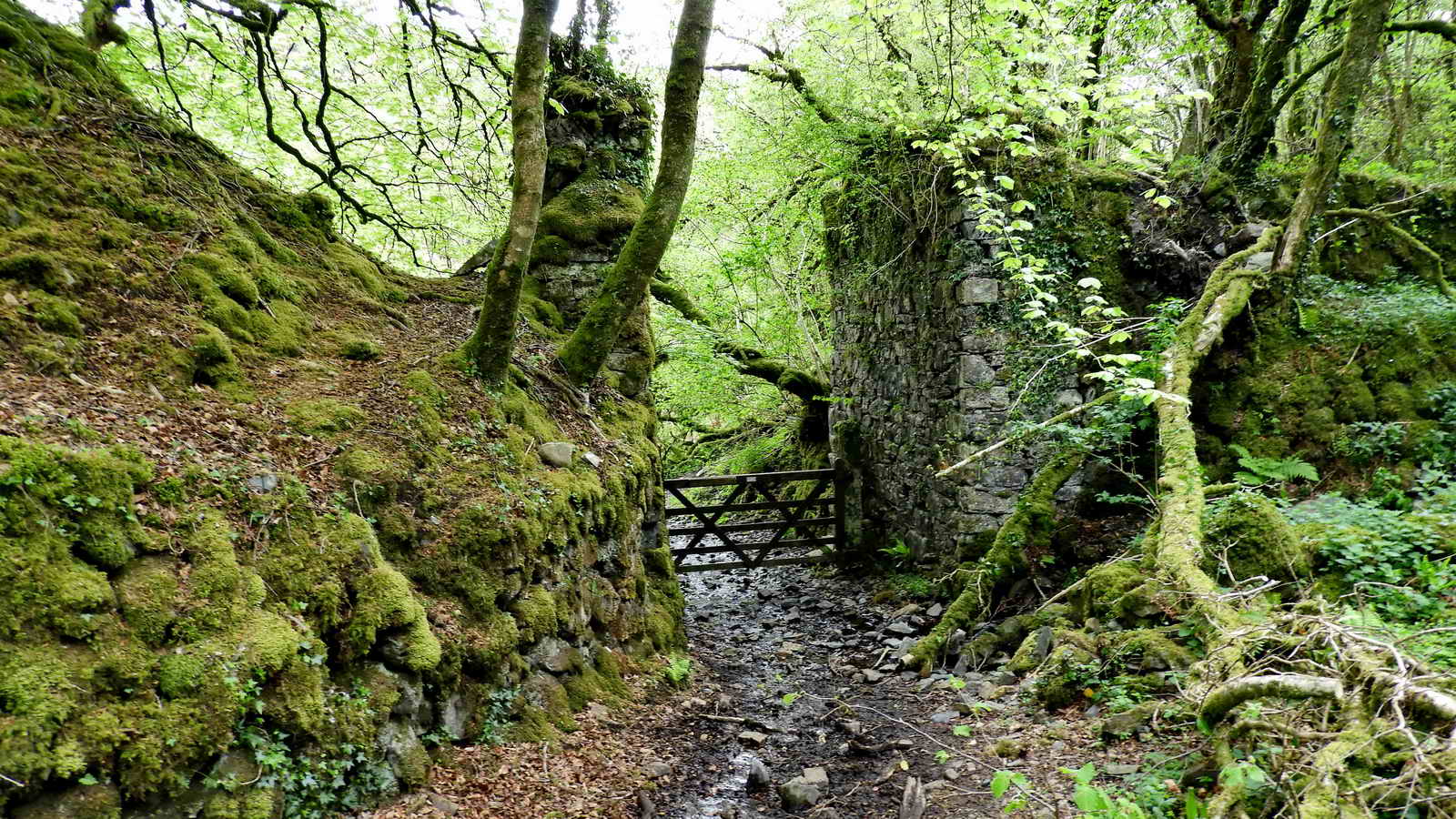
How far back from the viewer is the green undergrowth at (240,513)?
2143mm

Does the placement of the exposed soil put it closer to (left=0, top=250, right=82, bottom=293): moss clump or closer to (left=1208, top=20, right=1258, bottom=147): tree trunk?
(left=0, top=250, right=82, bottom=293): moss clump

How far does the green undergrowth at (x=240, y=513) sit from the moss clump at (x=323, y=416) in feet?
0.06

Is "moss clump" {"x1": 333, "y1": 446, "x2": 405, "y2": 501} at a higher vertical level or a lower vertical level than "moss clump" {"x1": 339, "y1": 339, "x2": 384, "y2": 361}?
lower

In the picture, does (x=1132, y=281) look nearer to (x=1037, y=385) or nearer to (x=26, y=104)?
(x=1037, y=385)

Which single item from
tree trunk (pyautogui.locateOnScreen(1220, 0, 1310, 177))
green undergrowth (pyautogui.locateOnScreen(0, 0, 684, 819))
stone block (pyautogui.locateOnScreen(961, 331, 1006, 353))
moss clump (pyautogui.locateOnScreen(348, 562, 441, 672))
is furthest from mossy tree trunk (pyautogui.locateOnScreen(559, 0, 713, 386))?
tree trunk (pyautogui.locateOnScreen(1220, 0, 1310, 177))

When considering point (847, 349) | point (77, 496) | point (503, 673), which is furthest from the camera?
point (847, 349)

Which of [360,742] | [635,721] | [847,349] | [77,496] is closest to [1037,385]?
[847,349]

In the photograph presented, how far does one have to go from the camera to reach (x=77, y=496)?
7.68 feet

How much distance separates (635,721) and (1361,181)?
27.4 feet

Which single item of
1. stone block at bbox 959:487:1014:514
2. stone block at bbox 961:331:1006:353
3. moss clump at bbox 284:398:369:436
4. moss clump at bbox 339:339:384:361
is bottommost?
stone block at bbox 959:487:1014:514

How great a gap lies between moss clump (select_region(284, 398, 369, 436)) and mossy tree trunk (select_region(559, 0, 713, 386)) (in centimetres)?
220

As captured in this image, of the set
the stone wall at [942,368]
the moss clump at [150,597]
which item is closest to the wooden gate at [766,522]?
the stone wall at [942,368]

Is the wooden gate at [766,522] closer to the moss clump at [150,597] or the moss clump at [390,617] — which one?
the moss clump at [390,617]

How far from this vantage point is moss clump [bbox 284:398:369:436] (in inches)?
140
